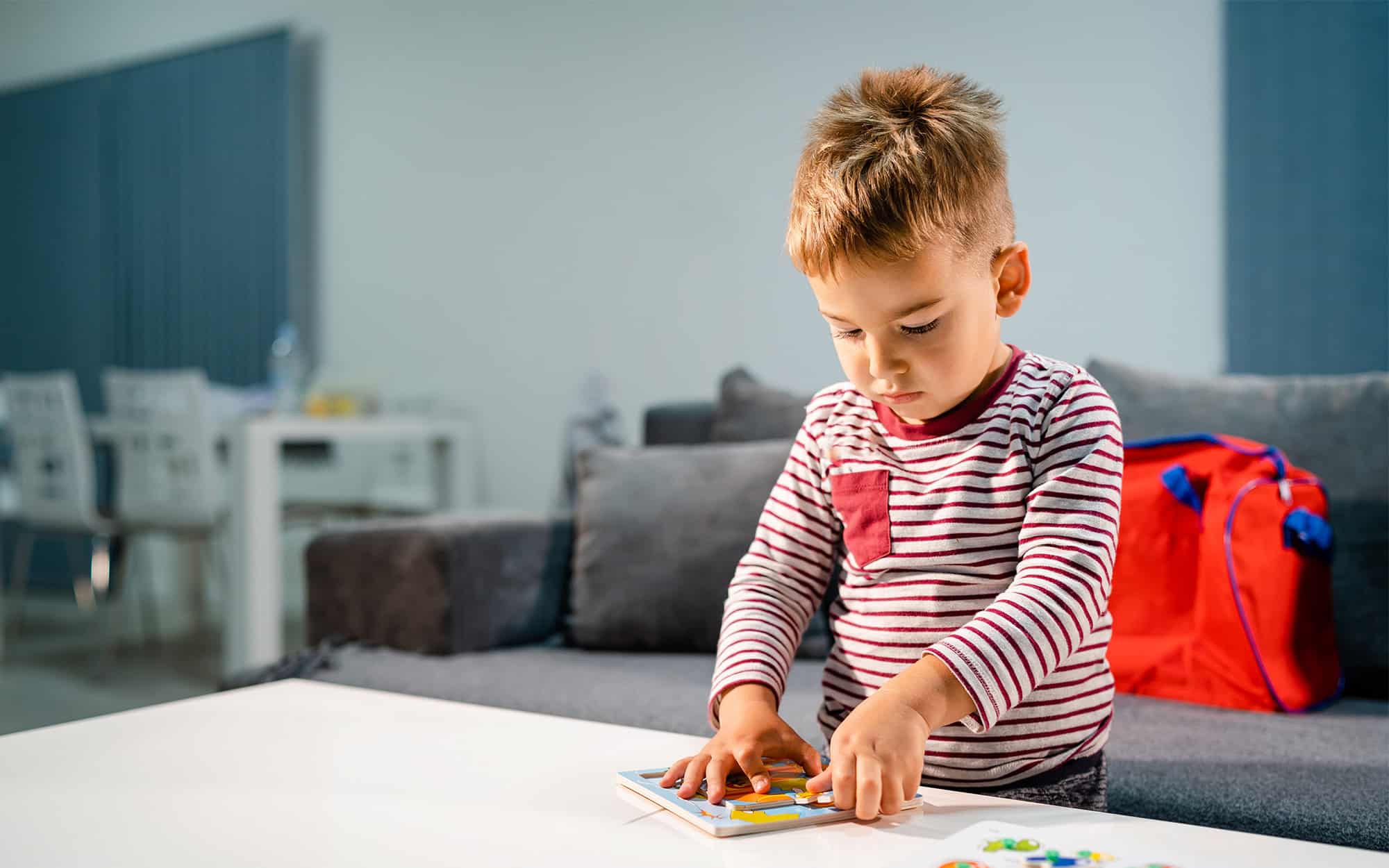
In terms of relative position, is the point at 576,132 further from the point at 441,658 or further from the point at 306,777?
the point at 306,777

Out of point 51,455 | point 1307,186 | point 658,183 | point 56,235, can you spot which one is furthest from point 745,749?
point 56,235

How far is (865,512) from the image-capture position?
90 centimetres

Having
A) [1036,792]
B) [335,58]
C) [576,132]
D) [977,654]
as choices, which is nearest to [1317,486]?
[1036,792]

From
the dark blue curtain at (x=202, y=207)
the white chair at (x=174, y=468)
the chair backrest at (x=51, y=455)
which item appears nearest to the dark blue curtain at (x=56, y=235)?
the dark blue curtain at (x=202, y=207)

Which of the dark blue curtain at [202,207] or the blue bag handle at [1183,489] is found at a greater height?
the dark blue curtain at [202,207]

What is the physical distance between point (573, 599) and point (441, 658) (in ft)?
0.76

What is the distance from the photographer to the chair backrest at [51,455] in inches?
149

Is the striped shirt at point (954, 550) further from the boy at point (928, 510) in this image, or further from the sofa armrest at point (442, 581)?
the sofa armrest at point (442, 581)

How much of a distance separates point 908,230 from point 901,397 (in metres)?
0.12

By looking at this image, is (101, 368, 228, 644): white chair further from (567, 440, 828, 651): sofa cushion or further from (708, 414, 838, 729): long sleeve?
(708, 414, 838, 729): long sleeve

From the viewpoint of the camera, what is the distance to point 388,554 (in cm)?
184

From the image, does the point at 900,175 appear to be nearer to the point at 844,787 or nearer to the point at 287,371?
the point at 844,787

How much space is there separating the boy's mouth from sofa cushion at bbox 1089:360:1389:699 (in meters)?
0.97

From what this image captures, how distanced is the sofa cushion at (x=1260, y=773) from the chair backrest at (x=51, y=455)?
3.46 meters
